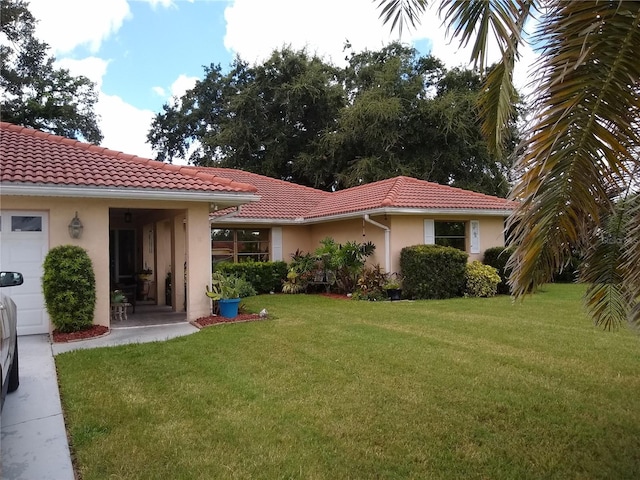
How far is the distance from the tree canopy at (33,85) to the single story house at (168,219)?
14.3m

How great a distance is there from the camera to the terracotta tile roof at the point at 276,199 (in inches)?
747

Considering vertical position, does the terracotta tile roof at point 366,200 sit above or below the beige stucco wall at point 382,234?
above

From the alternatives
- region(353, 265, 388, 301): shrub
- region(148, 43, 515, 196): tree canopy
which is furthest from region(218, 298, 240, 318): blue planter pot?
region(148, 43, 515, 196): tree canopy

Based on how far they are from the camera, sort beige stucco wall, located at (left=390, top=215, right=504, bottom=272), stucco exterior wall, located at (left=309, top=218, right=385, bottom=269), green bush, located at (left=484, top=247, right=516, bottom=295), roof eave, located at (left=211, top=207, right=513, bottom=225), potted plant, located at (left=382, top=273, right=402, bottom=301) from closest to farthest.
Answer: potted plant, located at (left=382, top=273, right=402, bottom=301) → roof eave, located at (left=211, top=207, right=513, bottom=225) → beige stucco wall, located at (left=390, top=215, right=504, bottom=272) → stucco exterior wall, located at (left=309, top=218, right=385, bottom=269) → green bush, located at (left=484, top=247, right=516, bottom=295)

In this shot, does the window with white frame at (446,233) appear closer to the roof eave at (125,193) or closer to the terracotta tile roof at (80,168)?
the roof eave at (125,193)

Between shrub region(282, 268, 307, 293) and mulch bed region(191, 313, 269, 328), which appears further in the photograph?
shrub region(282, 268, 307, 293)

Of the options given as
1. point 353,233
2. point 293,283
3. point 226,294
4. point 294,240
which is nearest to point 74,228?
point 226,294

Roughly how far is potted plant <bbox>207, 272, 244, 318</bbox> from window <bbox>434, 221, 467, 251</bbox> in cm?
836

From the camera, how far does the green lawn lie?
4.09 m

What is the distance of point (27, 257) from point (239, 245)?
956 cm

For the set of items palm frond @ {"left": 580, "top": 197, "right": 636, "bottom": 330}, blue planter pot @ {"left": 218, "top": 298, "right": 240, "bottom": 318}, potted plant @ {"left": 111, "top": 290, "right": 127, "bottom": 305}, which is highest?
palm frond @ {"left": 580, "top": 197, "right": 636, "bottom": 330}

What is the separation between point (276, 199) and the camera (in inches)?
830

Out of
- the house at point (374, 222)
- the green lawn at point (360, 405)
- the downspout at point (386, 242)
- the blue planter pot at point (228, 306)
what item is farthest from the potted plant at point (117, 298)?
the downspout at point (386, 242)

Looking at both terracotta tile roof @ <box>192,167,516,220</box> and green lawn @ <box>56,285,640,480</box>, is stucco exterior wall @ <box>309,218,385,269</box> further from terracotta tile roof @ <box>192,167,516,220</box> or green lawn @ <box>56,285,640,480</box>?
green lawn @ <box>56,285,640,480</box>
